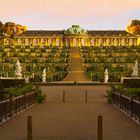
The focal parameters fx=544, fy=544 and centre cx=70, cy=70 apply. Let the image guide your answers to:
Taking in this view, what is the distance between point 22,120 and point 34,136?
4861 mm

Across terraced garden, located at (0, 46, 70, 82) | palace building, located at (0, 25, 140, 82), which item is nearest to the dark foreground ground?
terraced garden, located at (0, 46, 70, 82)

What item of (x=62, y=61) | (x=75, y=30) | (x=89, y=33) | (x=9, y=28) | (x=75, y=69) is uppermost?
(x=9, y=28)

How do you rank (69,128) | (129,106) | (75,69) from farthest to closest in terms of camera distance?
(75,69) → (129,106) → (69,128)

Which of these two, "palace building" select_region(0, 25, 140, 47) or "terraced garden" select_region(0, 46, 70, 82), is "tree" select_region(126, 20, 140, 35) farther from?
"terraced garden" select_region(0, 46, 70, 82)

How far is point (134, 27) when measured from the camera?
16975 centimetres

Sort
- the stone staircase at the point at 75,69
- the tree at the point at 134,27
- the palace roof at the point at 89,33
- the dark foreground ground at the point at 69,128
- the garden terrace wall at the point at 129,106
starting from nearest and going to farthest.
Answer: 1. the dark foreground ground at the point at 69,128
2. the garden terrace wall at the point at 129,106
3. the stone staircase at the point at 75,69
4. the tree at the point at 134,27
5. the palace roof at the point at 89,33

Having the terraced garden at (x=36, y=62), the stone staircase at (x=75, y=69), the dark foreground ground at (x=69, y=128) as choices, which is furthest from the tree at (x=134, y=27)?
the dark foreground ground at (x=69, y=128)

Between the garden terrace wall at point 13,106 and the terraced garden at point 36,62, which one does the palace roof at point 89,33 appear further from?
the garden terrace wall at point 13,106

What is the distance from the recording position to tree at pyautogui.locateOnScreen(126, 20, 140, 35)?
16368 cm

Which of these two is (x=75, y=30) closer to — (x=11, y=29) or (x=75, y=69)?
(x=11, y=29)

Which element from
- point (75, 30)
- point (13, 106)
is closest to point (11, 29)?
point (75, 30)

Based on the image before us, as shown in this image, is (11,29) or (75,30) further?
(11,29)

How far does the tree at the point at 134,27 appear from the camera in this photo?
537 ft

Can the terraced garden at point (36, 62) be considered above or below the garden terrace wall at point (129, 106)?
above
